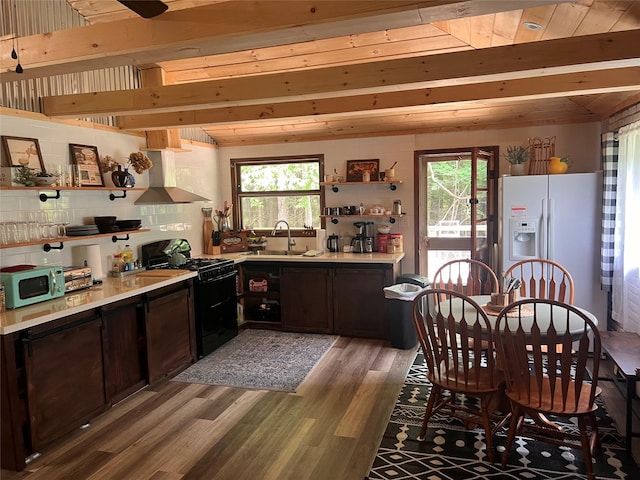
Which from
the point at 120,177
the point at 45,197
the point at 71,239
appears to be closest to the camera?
the point at 45,197

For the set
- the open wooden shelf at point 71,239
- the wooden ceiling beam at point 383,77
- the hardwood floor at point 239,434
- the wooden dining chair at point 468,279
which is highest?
the wooden ceiling beam at point 383,77

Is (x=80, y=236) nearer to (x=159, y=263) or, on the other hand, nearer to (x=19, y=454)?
(x=159, y=263)

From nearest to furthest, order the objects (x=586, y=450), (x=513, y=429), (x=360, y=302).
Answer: (x=586, y=450) < (x=513, y=429) < (x=360, y=302)

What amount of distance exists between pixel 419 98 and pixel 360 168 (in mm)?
1866

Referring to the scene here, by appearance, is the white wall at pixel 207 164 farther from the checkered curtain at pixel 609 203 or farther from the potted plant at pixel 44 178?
the checkered curtain at pixel 609 203

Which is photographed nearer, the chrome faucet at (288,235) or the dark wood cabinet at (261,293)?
the dark wood cabinet at (261,293)

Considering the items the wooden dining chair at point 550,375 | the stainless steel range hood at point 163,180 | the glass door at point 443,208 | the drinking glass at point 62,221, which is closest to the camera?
the wooden dining chair at point 550,375

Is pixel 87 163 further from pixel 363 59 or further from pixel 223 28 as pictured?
pixel 363 59

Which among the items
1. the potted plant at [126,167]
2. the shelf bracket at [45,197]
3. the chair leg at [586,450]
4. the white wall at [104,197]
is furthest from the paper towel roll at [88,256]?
the chair leg at [586,450]

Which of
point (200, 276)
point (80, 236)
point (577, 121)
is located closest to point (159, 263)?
point (200, 276)

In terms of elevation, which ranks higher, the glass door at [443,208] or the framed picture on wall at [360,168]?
the framed picture on wall at [360,168]

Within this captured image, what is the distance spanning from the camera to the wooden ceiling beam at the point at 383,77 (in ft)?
8.22

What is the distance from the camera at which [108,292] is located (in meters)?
3.43

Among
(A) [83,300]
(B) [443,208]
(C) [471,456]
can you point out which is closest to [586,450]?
(C) [471,456]
